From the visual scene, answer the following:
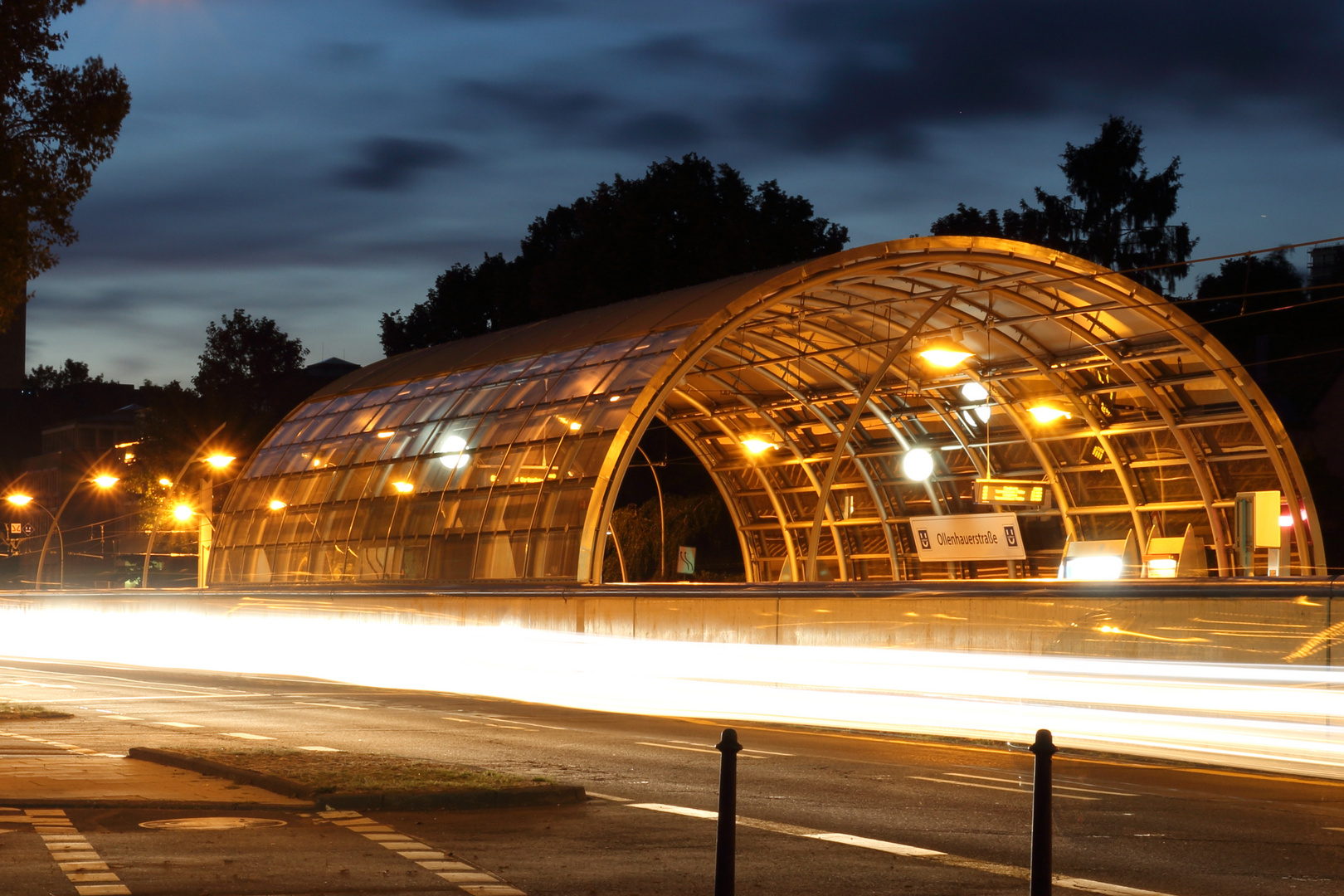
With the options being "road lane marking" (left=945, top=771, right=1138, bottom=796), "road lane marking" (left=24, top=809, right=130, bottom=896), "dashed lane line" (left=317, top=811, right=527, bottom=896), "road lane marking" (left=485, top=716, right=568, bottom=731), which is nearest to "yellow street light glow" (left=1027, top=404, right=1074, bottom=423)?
"road lane marking" (left=485, top=716, right=568, bottom=731)

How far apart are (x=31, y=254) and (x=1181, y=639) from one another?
14223 millimetres

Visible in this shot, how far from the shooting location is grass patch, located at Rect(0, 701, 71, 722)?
18.1m

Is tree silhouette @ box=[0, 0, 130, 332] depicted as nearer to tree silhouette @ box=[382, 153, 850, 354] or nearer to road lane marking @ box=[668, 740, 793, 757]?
road lane marking @ box=[668, 740, 793, 757]

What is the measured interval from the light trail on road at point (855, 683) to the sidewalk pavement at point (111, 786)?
351 inches

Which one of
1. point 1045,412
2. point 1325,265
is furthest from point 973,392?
point 1325,265

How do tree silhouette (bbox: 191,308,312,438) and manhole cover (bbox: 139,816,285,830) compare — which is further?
tree silhouette (bbox: 191,308,312,438)

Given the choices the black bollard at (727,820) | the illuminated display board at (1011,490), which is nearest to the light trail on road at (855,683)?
the black bollard at (727,820)

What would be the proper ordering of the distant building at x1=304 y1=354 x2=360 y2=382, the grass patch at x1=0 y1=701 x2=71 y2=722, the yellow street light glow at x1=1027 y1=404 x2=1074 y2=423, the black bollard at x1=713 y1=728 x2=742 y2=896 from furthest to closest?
the distant building at x1=304 y1=354 x2=360 y2=382
the yellow street light glow at x1=1027 y1=404 x2=1074 y2=423
the grass patch at x1=0 y1=701 x2=71 y2=722
the black bollard at x1=713 y1=728 x2=742 y2=896

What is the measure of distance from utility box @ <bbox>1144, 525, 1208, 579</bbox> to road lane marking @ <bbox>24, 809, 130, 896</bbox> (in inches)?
982

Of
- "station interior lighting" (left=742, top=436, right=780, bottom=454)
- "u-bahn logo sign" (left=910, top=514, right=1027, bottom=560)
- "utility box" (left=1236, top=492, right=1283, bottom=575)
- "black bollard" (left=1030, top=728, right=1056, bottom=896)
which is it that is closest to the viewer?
"black bollard" (left=1030, top=728, right=1056, bottom=896)

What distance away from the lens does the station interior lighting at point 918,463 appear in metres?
36.5

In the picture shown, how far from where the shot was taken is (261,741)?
15633mm

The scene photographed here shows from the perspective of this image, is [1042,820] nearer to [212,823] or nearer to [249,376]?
[212,823]

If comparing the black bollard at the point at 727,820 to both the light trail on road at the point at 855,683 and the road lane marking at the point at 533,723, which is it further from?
the road lane marking at the point at 533,723
